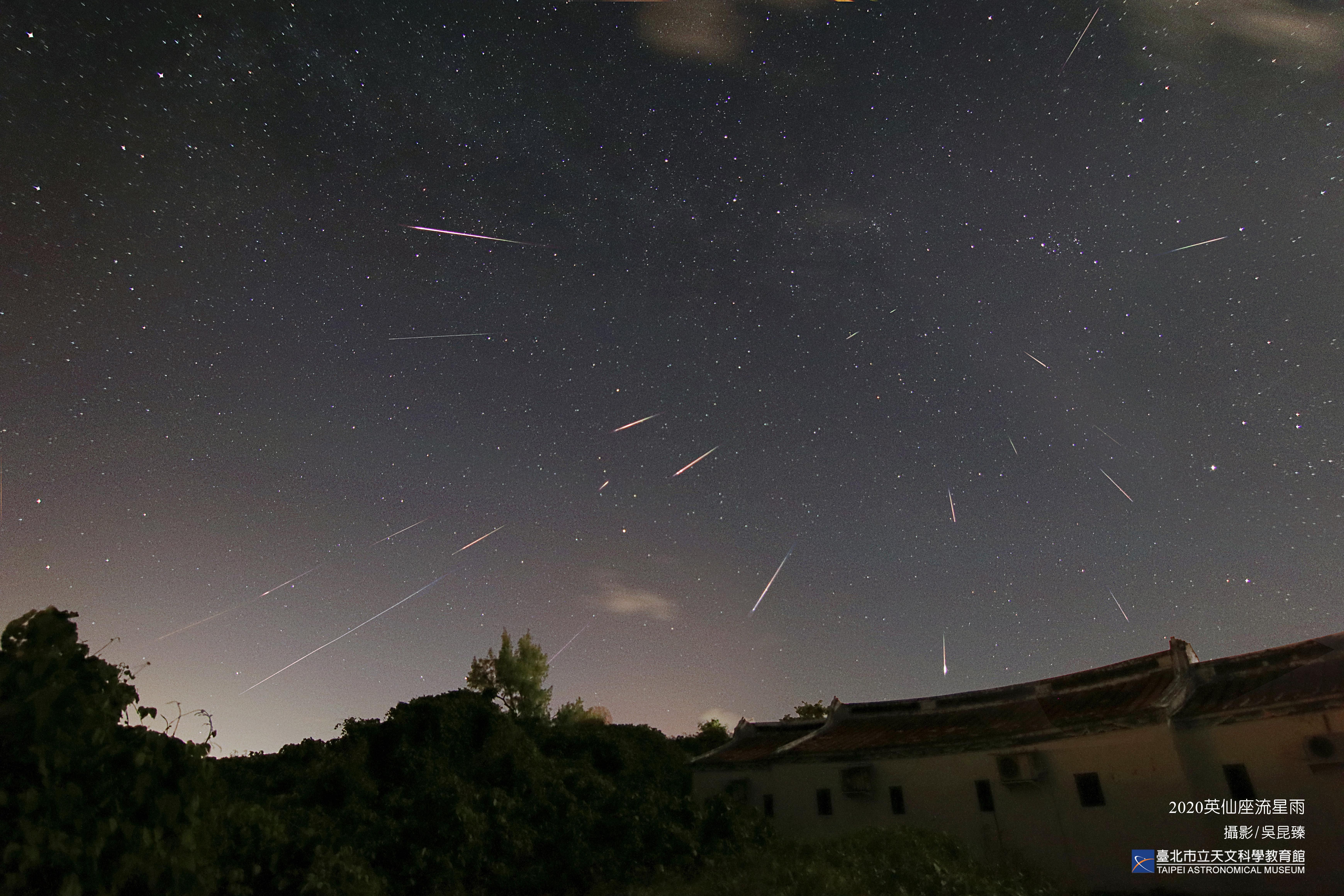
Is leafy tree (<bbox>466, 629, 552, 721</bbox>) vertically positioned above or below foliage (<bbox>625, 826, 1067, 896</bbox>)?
above

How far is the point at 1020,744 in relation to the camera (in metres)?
19.7

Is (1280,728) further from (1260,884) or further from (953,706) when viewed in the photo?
(953,706)

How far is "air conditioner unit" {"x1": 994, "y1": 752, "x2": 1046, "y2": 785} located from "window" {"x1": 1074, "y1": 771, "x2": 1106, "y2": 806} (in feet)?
3.12

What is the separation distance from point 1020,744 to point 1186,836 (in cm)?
417

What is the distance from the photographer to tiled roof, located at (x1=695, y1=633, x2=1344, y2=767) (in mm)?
16938

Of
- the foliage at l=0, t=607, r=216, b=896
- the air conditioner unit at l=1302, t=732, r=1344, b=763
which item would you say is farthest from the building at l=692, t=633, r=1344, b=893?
the foliage at l=0, t=607, r=216, b=896

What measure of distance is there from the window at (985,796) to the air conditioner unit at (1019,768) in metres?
0.49

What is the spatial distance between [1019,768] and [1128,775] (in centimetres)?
273

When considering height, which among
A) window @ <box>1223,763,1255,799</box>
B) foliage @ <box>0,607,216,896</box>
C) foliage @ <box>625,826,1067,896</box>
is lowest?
foliage @ <box>625,826,1067,896</box>

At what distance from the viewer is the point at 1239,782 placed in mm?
15852

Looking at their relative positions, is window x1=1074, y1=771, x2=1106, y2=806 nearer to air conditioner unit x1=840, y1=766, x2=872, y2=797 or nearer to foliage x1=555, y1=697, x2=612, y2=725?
air conditioner unit x1=840, y1=766, x2=872, y2=797

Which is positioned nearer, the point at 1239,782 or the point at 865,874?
the point at 865,874

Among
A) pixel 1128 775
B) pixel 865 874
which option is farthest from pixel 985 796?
pixel 865 874

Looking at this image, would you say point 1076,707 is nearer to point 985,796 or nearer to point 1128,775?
point 1128,775
